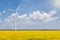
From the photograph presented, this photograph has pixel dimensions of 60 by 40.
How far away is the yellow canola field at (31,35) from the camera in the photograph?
4.56 meters

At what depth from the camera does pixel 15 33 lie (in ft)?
15.6

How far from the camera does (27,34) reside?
4.71 metres

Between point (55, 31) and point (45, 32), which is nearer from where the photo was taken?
point (55, 31)

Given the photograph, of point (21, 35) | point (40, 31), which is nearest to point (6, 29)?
point (21, 35)

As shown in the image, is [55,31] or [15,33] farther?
[15,33]

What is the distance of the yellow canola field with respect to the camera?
15.0 ft

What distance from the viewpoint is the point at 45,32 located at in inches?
187

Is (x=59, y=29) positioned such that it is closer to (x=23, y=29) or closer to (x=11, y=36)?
(x=23, y=29)

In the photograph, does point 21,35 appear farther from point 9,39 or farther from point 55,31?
point 55,31

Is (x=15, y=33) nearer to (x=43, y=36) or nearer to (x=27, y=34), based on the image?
(x=27, y=34)

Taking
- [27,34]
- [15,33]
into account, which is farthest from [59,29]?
[15,33]

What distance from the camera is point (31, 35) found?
15.2 ft

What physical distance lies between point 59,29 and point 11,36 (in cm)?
128

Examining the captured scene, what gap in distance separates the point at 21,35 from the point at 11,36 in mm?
268
